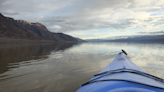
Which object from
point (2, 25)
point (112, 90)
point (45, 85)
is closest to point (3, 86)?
point (45, 85)

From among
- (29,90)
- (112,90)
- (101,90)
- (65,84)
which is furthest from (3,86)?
(112,90)

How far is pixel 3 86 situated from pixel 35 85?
4.49 ft

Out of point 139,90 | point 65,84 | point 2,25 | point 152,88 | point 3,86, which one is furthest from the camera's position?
point 2,25

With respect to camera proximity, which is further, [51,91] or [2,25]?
[2,25]

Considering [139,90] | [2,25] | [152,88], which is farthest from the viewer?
[2,25]

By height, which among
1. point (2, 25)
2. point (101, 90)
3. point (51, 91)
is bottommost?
point (51, 91)

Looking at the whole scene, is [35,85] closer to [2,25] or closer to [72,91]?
[72,91]

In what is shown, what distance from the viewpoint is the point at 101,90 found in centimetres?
225

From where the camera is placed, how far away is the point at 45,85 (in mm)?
4293

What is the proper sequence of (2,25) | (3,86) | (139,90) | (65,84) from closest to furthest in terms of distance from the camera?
(139,90), (3,86), (65,84), (2,25)

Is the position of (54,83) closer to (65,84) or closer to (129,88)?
(65,84)

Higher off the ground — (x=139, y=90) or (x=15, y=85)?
(x=139, y=90)

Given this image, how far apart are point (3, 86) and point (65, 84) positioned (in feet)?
9.14

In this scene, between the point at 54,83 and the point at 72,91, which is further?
the point at 54,83
